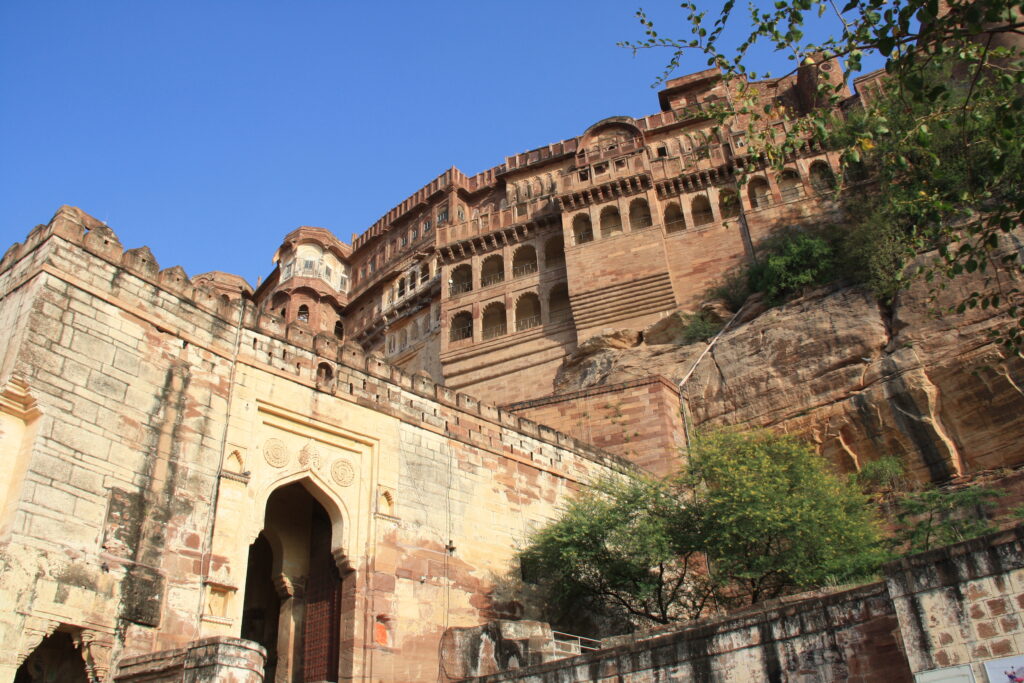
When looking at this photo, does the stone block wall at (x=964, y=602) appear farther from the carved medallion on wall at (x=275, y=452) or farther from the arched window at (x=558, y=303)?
the arched window at (x=558, y=303)

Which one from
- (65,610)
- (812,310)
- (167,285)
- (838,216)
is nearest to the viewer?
(65,610)

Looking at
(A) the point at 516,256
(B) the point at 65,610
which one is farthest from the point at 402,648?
(A) the point at 516,256

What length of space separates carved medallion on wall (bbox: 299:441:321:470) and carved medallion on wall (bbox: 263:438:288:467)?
Result: 0.29 metres

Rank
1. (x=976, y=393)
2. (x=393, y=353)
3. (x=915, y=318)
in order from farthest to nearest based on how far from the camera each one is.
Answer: (x=393, y=353)
(x=915, y=318)
(x=976, y=393)

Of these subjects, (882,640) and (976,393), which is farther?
(976,393)

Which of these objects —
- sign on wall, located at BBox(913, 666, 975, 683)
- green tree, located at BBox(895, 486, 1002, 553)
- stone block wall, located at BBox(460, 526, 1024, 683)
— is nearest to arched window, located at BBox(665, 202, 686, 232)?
green tree, located at BBox(895, 486, 1002, 553)

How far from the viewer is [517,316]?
33.2 m

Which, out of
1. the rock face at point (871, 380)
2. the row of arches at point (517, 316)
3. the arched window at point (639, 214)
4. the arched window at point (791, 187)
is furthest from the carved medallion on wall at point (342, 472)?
the arched window at point (791, 187)

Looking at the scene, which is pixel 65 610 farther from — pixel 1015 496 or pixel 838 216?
pixel 838 216

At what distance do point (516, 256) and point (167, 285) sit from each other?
2151 centimetres

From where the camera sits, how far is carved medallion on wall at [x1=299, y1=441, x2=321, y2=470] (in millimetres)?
13938

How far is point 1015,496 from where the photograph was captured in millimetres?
15953

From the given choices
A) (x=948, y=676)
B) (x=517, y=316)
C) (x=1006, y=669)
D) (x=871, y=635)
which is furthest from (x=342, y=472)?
(x=517, y=316)

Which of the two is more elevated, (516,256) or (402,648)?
(516,256)
